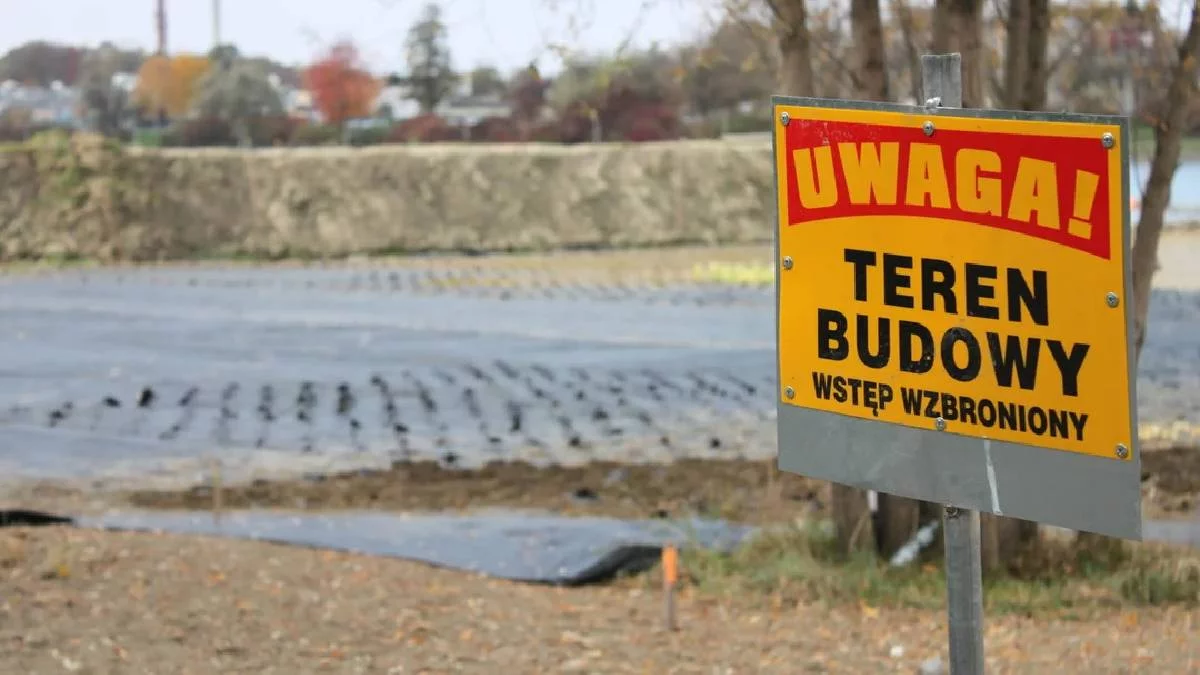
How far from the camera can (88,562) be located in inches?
275

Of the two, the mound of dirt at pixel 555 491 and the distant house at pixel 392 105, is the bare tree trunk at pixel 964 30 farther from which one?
the distant house at pixel 392 105

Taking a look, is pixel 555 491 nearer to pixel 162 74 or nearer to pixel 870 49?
pixel 870 49

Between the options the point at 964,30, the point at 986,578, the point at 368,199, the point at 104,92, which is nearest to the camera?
the point at 964,30

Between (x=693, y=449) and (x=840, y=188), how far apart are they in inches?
302

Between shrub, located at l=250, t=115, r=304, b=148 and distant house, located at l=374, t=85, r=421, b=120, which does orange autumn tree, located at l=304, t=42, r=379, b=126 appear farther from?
shrub, located at l=250, t=115, r=304, b=148

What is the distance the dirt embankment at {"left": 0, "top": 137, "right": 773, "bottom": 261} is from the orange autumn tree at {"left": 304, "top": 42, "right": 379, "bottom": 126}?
423 inches

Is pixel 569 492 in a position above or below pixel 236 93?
below

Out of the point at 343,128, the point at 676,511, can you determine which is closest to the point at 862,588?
the point at 676,511

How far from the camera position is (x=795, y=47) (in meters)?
7.32

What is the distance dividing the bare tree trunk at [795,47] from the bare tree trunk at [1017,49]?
2.97 ft

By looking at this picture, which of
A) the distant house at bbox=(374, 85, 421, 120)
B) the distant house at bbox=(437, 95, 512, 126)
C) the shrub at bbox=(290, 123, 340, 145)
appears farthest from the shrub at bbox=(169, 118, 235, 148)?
the distant house at bbox=(374, 85, 421, 120)

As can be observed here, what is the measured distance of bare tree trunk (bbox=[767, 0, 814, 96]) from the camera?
7258 mm

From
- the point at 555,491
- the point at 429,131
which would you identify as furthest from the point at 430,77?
the point at 555,491

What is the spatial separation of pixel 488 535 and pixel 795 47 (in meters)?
2.79
